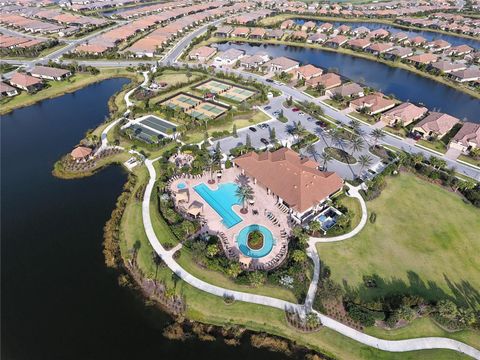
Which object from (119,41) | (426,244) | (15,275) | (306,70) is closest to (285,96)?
(306,70)

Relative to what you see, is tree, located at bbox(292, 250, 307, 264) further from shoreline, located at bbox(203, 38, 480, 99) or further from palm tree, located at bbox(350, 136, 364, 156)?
shoreline, located at bbox(203, 38, 480, 99)

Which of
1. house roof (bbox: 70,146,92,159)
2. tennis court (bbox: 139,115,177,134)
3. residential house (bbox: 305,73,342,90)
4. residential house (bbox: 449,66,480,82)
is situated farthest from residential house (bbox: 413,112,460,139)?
house roof (bbox: 70,146,92,159)

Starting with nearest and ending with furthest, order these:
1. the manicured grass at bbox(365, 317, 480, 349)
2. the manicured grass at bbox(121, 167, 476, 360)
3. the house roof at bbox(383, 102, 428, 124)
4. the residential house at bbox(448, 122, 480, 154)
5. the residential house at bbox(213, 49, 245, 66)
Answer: the manicured grass at bbox(121, 167, 476, 360)
the manicured grass at bbox(365, 317, 480, 349)
the residential house at bbox(448, 122, 480, 154)
the house roof at bbox(383, 102, 428, 124)
the residential house at bbox(213, 49, 245, 66)

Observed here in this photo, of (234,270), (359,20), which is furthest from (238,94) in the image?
(359,20)

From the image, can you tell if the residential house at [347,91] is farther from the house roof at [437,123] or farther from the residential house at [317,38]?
the residential house at [317,38]

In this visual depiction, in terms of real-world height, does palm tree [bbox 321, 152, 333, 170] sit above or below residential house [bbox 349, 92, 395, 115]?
below

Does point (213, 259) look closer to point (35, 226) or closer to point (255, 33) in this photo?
point (35, 226)

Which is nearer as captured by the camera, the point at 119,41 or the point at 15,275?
the point at 15,275
